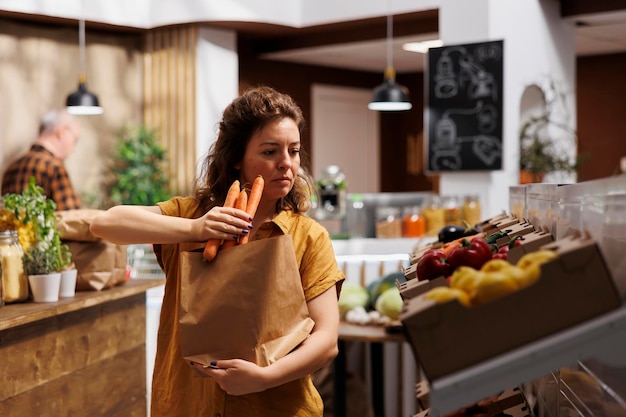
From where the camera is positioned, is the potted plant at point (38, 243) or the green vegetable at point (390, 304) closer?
the potted plant at point (38, 243)

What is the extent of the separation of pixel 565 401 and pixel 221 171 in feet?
3.00

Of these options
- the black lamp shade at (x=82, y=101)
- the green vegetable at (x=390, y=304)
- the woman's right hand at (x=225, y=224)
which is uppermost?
the black lamp shade at (x=82, y=101)

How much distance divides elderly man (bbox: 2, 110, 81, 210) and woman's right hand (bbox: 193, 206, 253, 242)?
3.64 m

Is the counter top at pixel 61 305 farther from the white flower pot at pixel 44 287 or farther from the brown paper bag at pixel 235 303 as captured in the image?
the brown paper bag at pixel 235 303

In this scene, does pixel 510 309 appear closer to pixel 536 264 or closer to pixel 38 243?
pixel 536 264

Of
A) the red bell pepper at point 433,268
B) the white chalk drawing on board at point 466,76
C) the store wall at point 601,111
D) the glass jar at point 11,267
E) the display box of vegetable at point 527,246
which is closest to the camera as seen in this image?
the display box of vegetable at point 527,246

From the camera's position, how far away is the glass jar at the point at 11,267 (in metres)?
2.32

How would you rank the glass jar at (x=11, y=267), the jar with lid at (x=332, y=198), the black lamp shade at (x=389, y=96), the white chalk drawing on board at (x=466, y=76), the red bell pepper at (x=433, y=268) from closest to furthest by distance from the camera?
the red bell pepper at (x=433, y=268), the glass jar at (x=11, y=267), the jar with lid at (x=332, y=198), the black lamp shade at (x=389, y=96), the white chalk drawing on board at (x=466, y=76)

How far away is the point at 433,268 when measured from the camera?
5.21 ft

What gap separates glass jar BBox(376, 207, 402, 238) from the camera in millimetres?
6406

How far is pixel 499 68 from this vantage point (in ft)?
22.4

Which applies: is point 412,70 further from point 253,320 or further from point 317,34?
point 253,320

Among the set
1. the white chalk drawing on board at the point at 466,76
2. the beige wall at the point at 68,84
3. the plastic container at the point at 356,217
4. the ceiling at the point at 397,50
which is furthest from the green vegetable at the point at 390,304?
the beige wall at the point at 68,84

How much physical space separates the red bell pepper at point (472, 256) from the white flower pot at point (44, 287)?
133 cm
